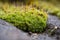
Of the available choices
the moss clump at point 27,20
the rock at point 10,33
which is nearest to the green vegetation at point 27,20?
the moss clump at point 27,20

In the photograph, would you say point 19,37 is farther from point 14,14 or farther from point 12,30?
point 14,14

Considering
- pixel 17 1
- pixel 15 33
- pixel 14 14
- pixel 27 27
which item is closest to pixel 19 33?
pixel 15 33

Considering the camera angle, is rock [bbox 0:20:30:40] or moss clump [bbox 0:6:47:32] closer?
rock [bbox 0:20:30:40]

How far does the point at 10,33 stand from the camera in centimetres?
295

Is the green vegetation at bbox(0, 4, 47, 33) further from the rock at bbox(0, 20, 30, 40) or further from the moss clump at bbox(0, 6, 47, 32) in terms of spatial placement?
the rock at bbox(0, 20, 30, 40)

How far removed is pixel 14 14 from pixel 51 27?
884 mm

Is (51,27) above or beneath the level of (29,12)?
beneath

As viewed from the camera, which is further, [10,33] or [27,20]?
[27,20]

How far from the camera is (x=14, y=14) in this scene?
11.7 feet

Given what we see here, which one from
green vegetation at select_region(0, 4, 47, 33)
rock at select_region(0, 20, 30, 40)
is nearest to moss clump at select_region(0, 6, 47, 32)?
green vegetation at select_region(0, 4, 47, 33)

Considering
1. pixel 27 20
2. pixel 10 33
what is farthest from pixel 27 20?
pixel 10 33

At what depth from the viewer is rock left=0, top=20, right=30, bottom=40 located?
2.87 m

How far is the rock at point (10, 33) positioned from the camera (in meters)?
2.87

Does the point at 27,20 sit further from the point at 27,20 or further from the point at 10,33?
the point at 10,33
